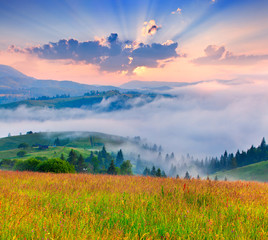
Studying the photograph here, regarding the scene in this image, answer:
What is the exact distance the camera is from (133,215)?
15.6 ft

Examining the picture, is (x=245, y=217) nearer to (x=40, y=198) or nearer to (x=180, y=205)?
(x=180, y=205)

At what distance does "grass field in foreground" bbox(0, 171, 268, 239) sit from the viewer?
3648mm

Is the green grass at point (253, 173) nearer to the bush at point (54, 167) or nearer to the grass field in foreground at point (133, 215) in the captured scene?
the bush at point (54, 167)

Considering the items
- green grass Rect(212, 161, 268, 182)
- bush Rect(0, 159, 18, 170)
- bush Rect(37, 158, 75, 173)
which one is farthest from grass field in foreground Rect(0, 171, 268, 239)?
bush Rect(0, 159, 18, 170)

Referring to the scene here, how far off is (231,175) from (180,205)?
612ft

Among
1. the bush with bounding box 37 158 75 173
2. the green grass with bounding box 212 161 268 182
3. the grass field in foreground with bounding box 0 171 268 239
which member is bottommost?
the green grass with bounding box 212 161 268 182

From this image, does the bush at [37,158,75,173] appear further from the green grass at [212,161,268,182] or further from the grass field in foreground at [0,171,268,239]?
the green grass at [212,161,268,182]

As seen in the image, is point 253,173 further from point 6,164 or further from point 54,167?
point 6,164

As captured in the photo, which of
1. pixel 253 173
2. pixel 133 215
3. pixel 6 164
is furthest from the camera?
pixel 253 173

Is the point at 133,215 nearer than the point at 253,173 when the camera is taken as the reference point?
Yes

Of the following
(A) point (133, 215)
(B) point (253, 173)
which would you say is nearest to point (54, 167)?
(A) point (133, 215)

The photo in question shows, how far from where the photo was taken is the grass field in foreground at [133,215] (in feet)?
12.0

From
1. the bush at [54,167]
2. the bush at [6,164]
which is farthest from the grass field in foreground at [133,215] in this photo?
the bush at [6,164]

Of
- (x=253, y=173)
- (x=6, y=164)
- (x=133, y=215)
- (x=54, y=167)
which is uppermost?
(x=133, y=215)
